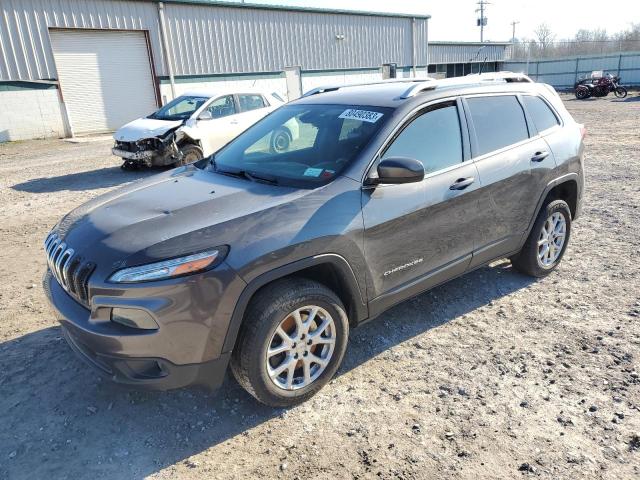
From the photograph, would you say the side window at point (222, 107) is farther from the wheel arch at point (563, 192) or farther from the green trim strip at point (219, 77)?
the green trim strip at point (219, 77)

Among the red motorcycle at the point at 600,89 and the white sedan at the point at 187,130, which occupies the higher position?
the white sedan at the point at 187,130

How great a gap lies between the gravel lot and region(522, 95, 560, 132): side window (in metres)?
1.44

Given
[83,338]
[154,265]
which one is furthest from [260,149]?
[83,338]

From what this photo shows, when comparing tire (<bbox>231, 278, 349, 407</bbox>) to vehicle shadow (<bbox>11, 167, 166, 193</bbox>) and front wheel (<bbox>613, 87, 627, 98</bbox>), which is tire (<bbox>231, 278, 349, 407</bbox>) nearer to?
vehicle shadow (<bbox>11, 167, 166, 193</bbox>)

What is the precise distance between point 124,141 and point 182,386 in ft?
29.0

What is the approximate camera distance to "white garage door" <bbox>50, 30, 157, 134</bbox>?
19711 millimetres

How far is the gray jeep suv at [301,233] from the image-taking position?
102 inches

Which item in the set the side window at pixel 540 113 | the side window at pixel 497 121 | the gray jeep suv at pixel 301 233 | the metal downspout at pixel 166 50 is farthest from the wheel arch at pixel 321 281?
the metal downspout at pixel 166 50

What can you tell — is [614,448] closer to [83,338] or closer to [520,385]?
[520,385]

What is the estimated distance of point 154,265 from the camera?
2.56 meters

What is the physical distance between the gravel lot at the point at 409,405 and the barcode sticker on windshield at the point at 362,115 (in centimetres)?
162

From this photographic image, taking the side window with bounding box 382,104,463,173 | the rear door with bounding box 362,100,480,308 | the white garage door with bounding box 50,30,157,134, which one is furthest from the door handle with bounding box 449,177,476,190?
the white garage door with bounding box 50,30,157,134

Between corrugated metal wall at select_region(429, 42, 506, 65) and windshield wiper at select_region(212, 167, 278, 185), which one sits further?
corrugated metal wall at select_region(429, 42, 506, 65)

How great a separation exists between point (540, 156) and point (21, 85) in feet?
64.8
